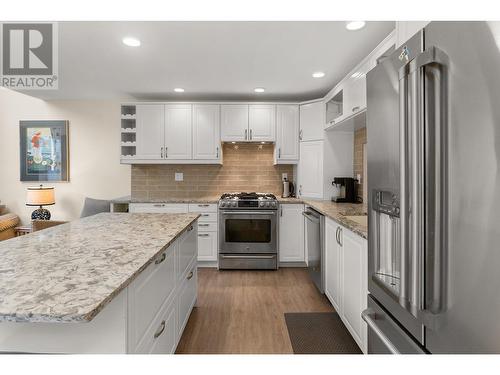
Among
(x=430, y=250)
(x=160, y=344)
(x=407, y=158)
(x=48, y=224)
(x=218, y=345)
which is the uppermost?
(x=407, y=158)

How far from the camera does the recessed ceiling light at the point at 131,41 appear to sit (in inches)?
91.7

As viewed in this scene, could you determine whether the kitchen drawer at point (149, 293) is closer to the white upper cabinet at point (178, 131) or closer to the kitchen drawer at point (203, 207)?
the kitchen drawer at point (203, 207)

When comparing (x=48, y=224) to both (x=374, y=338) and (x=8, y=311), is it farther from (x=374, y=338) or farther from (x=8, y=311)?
(x=374, y=338)

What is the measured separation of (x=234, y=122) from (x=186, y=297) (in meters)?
2.56

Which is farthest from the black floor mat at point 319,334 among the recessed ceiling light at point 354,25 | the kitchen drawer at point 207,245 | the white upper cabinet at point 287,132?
the recessed ceiling light at point 354,25

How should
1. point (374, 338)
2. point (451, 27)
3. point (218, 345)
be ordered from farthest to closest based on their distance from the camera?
point (218, 345) → point (374, 338) → point (451, 27)

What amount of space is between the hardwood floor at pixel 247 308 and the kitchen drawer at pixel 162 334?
1.13 feet

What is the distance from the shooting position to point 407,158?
3.12 ft

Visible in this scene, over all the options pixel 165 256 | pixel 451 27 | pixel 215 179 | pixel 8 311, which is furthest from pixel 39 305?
pixel 215 179

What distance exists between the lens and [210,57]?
105 inches

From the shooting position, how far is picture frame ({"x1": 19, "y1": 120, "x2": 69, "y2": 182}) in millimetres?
4285

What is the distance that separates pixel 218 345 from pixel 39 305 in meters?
1.50

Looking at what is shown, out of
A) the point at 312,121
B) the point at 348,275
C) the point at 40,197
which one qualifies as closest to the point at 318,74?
the point at 312,121

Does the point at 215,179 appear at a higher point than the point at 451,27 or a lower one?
lower
